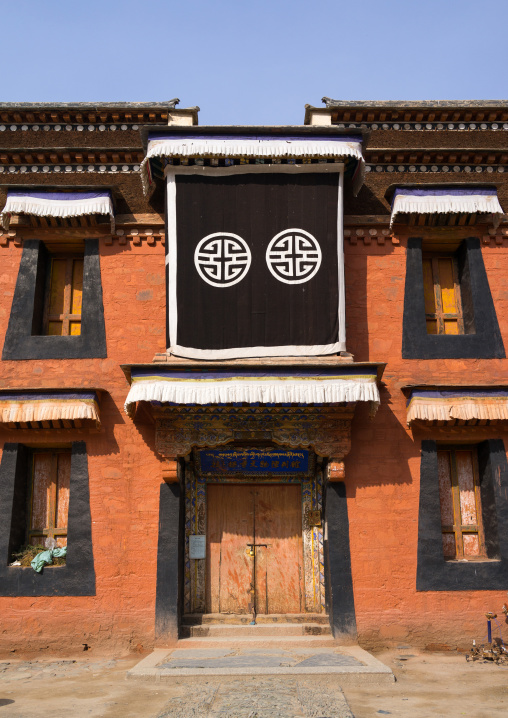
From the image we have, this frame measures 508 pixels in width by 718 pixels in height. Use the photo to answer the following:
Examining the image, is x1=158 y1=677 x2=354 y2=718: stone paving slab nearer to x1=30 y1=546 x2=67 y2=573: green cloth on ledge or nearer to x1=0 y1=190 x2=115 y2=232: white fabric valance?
x1=30 y1=546 x2=67 y2=573: green cloth on ledge

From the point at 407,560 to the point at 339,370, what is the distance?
2.98 meters

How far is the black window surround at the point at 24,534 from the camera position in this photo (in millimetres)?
9180

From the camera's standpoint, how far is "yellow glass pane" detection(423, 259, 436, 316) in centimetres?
1059

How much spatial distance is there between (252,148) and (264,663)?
7231mm

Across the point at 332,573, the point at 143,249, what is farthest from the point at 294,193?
the point at 332,573

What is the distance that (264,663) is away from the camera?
26.1 ft

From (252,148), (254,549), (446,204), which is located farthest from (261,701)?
(446,204)

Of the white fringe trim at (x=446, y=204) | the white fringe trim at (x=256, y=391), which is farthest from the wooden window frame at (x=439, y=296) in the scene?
the white fringe trim at (x=256, y=391)

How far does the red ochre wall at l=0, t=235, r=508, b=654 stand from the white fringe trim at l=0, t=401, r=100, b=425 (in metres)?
0.42

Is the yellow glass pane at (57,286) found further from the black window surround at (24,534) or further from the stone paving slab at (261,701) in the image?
the stone paving slab at (261,701)

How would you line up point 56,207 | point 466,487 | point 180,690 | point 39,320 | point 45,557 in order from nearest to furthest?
Answer: 1. point 180,690
2. point 45,557
3. point 466,487
4. point 56,207
5. point 39,320

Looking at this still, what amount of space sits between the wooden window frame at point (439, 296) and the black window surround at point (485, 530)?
2001 mm

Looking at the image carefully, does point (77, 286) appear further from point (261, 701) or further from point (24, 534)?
point (261, 701)

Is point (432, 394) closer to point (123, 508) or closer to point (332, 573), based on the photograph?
point (332, 573)
